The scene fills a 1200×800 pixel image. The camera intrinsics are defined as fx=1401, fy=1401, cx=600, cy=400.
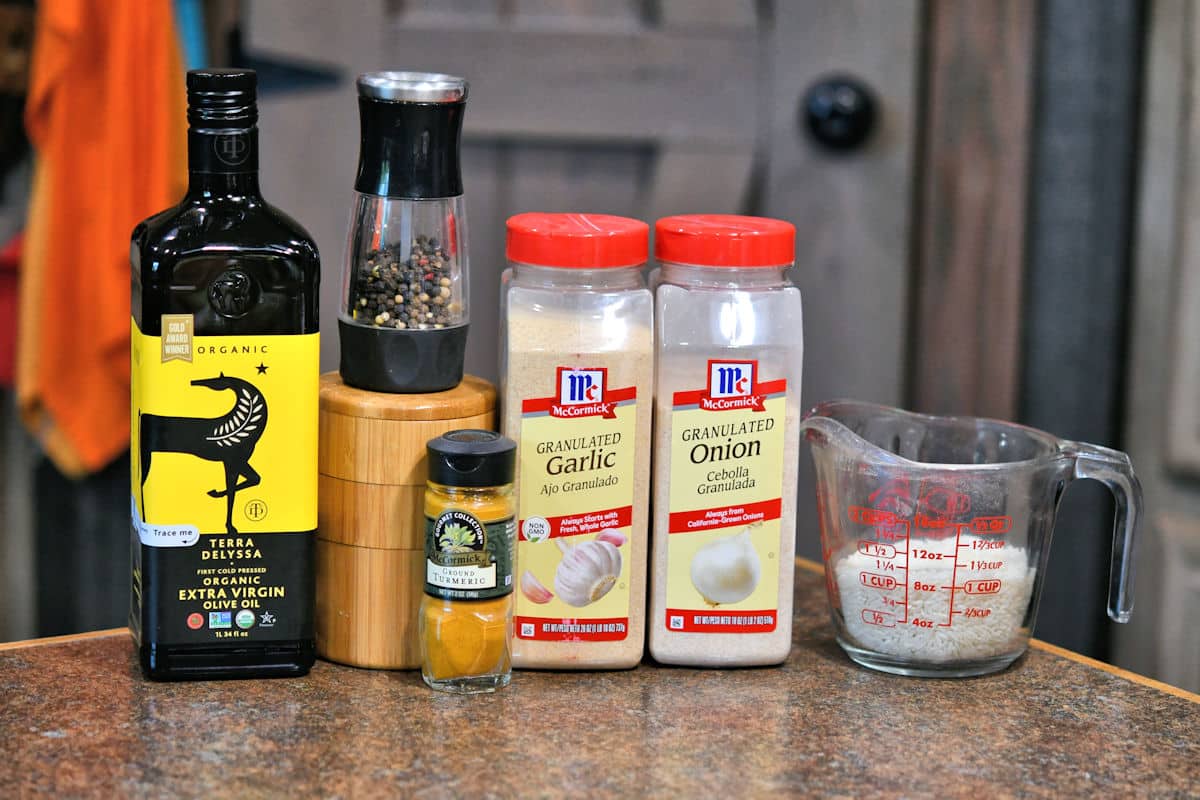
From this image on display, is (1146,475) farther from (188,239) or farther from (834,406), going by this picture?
(188,239)

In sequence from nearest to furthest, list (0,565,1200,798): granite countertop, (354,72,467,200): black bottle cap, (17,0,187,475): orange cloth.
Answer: (0,565,1200,798): granite countertop → (354,72,467,200): black bottle cap → (17,0,187,475): orange cloth

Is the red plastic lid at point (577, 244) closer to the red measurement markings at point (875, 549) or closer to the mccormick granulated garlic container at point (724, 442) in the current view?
the mccormick granulated garlic container at point (724, 442)

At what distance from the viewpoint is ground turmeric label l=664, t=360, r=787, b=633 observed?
0.86 m

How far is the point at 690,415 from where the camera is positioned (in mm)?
864

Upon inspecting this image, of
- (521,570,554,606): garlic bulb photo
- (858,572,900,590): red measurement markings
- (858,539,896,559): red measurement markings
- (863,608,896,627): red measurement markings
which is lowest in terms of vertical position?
(863,608,896,627): red measurement markings

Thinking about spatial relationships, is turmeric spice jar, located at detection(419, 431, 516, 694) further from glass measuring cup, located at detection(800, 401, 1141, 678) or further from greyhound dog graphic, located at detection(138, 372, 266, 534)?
glass measuring cup, located at detection(800, 401, 1141, 678)

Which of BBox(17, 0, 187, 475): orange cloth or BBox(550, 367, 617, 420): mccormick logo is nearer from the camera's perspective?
BBox(550, 367, 617, 420): mccormick logo

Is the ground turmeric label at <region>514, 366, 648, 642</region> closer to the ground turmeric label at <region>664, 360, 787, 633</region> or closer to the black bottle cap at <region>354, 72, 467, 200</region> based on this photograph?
the ground turmeric label at <region>664, 360, 787, 633</region>

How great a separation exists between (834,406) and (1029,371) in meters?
0.82

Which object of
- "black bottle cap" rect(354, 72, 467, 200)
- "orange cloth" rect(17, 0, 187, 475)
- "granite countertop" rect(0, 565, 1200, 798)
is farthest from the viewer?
"orange cloth" rect(17, 0, 187, 475)

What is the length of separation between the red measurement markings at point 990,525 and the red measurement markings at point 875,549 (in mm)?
51

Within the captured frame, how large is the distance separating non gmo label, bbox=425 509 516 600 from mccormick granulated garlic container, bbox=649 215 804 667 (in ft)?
0.38

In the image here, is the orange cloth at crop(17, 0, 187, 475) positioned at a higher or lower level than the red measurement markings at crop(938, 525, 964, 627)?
higher

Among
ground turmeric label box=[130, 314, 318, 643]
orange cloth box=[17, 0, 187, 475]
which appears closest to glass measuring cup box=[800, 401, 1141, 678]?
ground turmeric label box=[130, 314, 318, 643]
